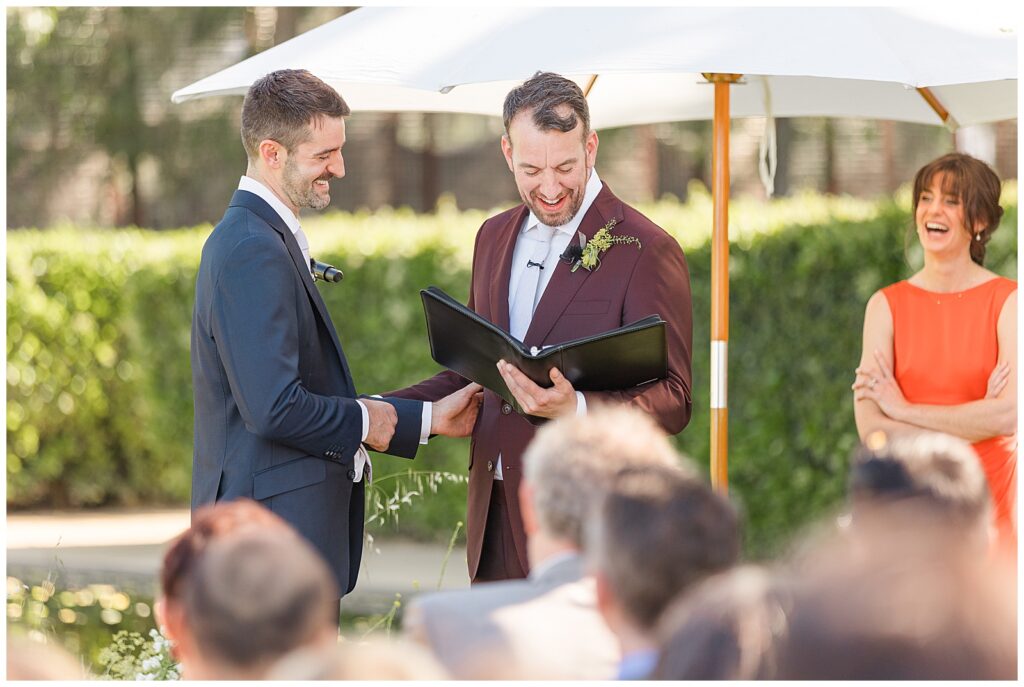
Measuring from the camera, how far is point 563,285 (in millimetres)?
3797

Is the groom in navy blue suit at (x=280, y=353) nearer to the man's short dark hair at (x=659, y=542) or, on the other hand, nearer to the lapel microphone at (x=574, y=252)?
the lapel microphone at (x=574, y=252)

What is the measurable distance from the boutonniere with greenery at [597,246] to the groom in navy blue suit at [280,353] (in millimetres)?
697

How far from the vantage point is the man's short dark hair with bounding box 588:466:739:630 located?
208cm

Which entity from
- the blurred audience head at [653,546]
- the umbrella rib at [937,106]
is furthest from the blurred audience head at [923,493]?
the umbrella rib at [937,106]

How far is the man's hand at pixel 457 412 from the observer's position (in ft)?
12.8

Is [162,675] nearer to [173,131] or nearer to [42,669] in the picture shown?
[42,669]

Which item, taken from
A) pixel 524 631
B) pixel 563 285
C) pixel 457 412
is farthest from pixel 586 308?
pixel 524 631

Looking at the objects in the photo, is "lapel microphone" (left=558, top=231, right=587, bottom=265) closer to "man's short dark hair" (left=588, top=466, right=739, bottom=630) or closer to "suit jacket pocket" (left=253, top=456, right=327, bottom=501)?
"suit jacket pocket" (left=253, top=456, right=327, bottom=501)

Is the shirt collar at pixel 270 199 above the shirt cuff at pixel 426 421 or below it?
above

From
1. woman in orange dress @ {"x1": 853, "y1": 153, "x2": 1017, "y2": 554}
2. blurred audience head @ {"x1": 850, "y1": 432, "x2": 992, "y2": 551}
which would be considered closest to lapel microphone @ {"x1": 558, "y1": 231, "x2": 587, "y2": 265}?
woman in orange dress @ {"x1": 853, "y1": 153, "x2": 1017, "y2": 554}

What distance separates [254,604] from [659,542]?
0.64 metres

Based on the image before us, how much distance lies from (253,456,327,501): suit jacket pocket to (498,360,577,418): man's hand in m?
0.57

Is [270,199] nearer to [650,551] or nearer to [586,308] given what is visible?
[586,308]

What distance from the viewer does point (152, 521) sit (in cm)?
1002
